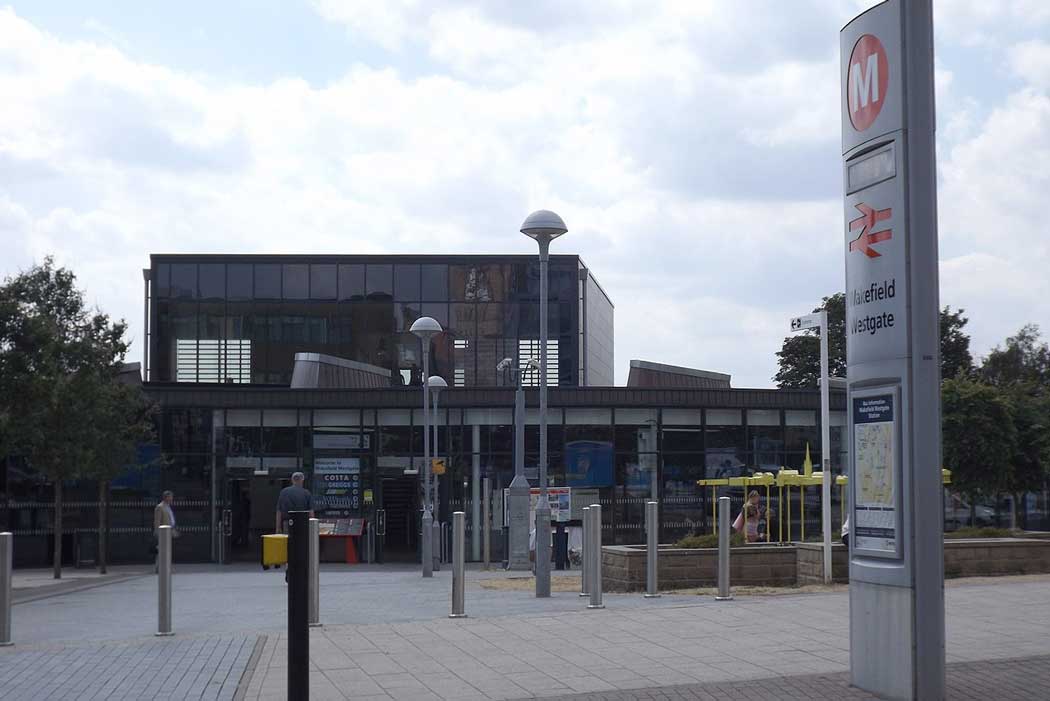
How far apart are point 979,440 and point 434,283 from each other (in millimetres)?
21059

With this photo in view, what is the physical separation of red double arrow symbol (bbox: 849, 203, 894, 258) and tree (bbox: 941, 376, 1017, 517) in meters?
30.5

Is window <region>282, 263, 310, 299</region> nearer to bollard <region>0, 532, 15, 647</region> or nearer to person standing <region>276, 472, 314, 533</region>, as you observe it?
person standing <region>276, 472, 314, 533</region>

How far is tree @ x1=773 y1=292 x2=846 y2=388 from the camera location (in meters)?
72.0

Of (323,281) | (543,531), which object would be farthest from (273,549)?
(323,281)

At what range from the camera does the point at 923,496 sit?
7715mm

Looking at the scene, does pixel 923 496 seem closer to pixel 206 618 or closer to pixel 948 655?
pixel 948 655

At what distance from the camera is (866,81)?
8.35 m

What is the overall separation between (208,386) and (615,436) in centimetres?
1082

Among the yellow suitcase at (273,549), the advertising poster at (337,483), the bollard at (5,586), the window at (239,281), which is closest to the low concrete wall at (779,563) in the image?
the bollard at (5,586)

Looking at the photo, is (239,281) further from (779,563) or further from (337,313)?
(779,563)

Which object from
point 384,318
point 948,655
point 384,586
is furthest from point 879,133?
point 384,318

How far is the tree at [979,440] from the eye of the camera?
37531 millimetres

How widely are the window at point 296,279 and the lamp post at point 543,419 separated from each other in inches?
1274

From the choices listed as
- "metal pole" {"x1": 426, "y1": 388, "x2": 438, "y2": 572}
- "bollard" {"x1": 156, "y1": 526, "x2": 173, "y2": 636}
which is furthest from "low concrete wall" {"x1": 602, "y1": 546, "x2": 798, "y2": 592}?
"metal pole" {"x1": 426, "y1": 388, "x2": 438, "y2": 572}
